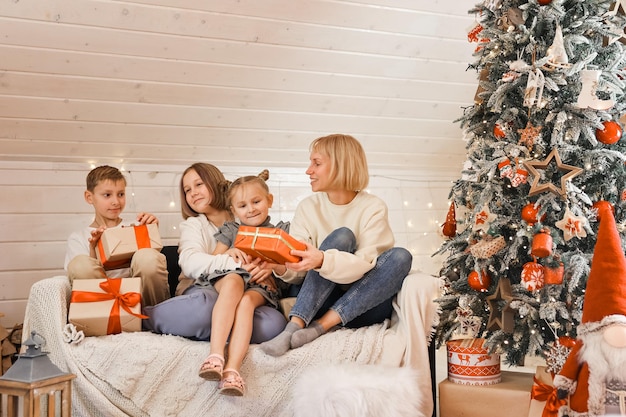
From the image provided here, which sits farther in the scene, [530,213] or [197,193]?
[197,193]

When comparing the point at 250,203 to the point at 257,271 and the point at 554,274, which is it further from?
the point at 554,274

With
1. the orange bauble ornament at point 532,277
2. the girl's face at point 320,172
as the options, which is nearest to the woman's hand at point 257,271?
the girl's face at point 320,172

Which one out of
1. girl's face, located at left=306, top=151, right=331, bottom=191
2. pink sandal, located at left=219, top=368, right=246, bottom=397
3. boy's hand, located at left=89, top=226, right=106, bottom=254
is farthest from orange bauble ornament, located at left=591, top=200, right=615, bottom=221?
boy's hand, located at left=89, top=226, right=106, bottom=254

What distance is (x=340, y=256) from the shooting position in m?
2.15

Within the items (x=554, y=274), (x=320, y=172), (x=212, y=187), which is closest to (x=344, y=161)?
(x=320, y=172)

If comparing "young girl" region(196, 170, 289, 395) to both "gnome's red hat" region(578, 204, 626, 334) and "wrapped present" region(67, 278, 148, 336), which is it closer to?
"wrapped present" region(67, 278, 148, 336)

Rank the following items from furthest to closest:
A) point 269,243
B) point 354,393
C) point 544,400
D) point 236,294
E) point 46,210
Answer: point 46,210, point 236,294, point 269,243, point 544,400, point 354,393

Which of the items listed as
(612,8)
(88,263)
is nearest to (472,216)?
(612,8)

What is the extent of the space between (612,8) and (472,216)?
96 cm

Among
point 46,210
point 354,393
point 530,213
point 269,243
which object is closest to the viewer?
point 354,393

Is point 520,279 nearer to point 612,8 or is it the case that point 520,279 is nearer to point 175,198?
point 612,8

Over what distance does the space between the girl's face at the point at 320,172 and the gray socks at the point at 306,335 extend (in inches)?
21.8

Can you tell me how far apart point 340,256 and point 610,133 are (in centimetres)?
114

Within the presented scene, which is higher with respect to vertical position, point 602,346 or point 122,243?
point 122,243
